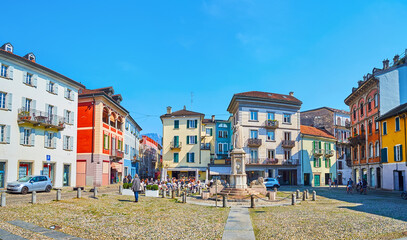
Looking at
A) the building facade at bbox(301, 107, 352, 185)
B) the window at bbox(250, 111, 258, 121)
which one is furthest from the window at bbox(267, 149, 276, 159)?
the building facade at bbox(301, 107, 352, 185)

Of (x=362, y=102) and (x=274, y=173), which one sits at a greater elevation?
(x=362, y=102)

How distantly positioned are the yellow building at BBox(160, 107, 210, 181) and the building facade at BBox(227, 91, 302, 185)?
6544 mm

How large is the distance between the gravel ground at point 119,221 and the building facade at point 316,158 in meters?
37.0

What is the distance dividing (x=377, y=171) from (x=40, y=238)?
1487 inches

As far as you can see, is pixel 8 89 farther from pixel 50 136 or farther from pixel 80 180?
pixel 80 180

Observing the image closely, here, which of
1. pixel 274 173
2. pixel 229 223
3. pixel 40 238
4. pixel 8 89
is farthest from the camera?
pixel 274 173

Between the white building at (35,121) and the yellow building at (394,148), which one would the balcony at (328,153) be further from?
the white building at (35,121)

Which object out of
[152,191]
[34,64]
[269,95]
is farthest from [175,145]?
[152,191]

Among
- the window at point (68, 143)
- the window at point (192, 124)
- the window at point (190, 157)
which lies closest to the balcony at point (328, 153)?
the window at point (190, 157)

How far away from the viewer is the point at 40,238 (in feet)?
31.2

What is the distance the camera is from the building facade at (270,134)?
4766 cm

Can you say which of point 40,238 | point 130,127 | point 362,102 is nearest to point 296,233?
point 40,238

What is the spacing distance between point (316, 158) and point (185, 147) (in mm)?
20377

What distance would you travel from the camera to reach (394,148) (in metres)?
33.4
